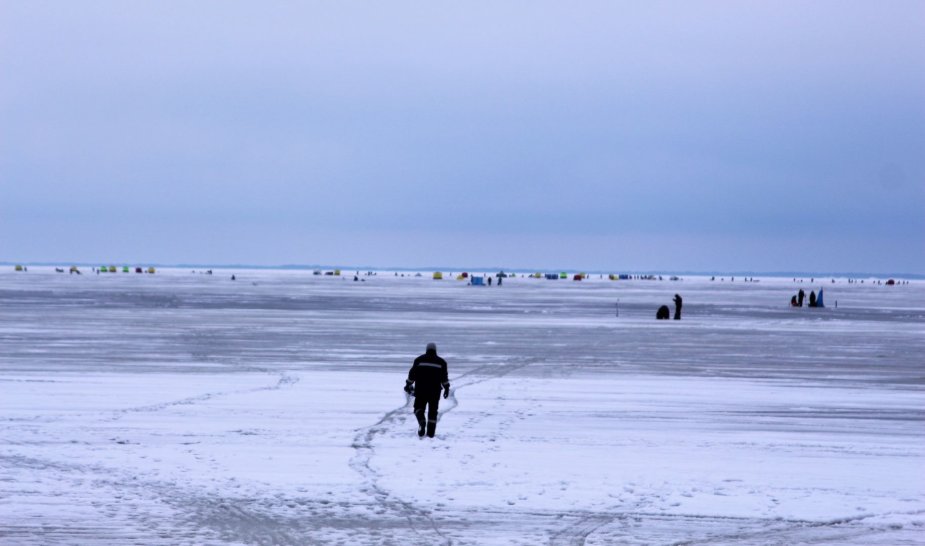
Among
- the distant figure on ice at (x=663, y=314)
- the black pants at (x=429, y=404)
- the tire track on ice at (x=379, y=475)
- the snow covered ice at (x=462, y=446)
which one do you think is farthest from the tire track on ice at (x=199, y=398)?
the distant figure on ice at (x=663, y=314)

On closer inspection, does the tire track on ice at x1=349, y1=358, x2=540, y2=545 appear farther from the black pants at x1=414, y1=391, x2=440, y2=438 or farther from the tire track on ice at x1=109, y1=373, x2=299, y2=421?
the tire track on ice at x1=109, y1=373, x2=299, y2=421

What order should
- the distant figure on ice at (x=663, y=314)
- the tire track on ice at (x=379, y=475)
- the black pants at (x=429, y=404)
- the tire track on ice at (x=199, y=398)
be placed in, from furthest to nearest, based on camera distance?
1. the distant figure on ice at (x=663, y=314)
2. the tire track on ice at (x=199, y=398)
3. the black pants at (x=429, y=404)
4. the tire track on ice at (x=379, y=475)

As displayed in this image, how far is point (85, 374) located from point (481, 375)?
25.7 ft

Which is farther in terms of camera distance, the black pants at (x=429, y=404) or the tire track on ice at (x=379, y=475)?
the black pants at (x=429, y=404)

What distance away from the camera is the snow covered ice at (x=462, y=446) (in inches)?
400

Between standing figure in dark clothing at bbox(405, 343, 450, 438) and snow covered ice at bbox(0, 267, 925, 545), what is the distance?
31 centimetres

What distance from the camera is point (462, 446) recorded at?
1447 cm

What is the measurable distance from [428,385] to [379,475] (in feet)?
8.69

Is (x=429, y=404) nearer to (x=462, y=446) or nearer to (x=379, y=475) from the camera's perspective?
(x=462, y=446)

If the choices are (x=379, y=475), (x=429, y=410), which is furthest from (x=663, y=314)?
(x=379, y=475)

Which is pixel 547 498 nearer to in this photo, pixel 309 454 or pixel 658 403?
pixel 309 454

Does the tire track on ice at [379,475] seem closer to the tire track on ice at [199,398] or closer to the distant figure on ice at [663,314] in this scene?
the tire track on ice at [199,398]

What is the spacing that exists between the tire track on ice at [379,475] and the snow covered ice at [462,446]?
48 mm

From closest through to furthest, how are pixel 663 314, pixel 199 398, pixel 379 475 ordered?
pixel 379 475, pixel 199 398, pixel 663 314
